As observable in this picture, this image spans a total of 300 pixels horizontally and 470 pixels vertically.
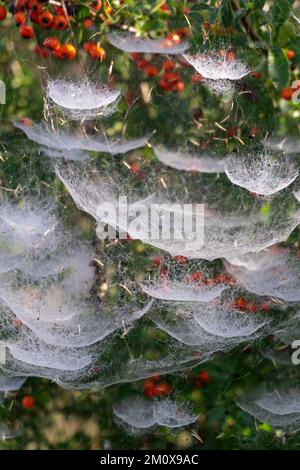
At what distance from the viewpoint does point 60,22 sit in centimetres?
197

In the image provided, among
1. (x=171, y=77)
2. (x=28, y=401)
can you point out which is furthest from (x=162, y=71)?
(x=28, y=401)

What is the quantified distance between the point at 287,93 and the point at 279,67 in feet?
0.71

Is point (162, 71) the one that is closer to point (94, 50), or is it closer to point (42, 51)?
point (94, 50)

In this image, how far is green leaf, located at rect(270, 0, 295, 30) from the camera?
77.5 inches

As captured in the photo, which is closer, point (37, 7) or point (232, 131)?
point (37, 7)

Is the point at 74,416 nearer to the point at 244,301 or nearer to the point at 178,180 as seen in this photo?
the point at 244,301

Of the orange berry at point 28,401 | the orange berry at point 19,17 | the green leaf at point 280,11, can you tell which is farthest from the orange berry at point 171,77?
the orange berry at point 28,401

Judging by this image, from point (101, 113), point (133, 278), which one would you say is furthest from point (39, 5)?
point (133, 278)

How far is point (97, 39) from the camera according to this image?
6.86 ft

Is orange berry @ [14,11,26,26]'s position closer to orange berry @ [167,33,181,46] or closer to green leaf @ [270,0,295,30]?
orange berry @ [167,33,181,46]

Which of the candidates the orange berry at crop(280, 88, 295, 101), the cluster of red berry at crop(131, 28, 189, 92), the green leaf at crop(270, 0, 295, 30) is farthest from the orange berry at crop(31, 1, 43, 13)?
the orange berry at crop(280, 88, 295, 101)

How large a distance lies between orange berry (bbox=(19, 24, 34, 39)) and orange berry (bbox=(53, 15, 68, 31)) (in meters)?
0.07

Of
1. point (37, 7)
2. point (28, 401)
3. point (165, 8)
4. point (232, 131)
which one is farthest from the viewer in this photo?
point (28, 401)

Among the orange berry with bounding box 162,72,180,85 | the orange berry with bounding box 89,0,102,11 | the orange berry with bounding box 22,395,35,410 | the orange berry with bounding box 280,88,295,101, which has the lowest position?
the orange berry with bounding box 22,395,35,410
